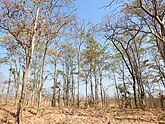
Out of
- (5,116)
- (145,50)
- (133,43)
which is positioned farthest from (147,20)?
(5,116)

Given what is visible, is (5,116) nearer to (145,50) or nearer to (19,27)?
(19,27)

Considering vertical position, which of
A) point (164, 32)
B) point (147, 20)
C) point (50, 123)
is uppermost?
point (147, 20)

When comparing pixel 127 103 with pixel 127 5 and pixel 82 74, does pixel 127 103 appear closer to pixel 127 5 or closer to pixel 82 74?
pixel 82 74

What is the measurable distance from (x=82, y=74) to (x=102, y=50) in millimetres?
5887

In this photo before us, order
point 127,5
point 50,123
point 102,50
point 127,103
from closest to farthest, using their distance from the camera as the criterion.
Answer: point 127,5, point 50,123, point 127,103, point 102,50

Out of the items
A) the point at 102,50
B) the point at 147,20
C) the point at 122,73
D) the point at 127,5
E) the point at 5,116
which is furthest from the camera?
the point at 122,73

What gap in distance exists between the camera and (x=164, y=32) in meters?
7.59

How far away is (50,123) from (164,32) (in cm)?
753

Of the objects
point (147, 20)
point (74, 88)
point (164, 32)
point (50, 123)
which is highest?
point (147, 20)

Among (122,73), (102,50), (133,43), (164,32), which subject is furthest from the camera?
(122,73)

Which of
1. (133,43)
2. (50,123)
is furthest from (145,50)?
(50,123)

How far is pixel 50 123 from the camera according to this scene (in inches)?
353

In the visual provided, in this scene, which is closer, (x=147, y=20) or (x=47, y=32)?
(x=47, y=32)

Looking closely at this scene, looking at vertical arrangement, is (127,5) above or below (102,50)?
below
